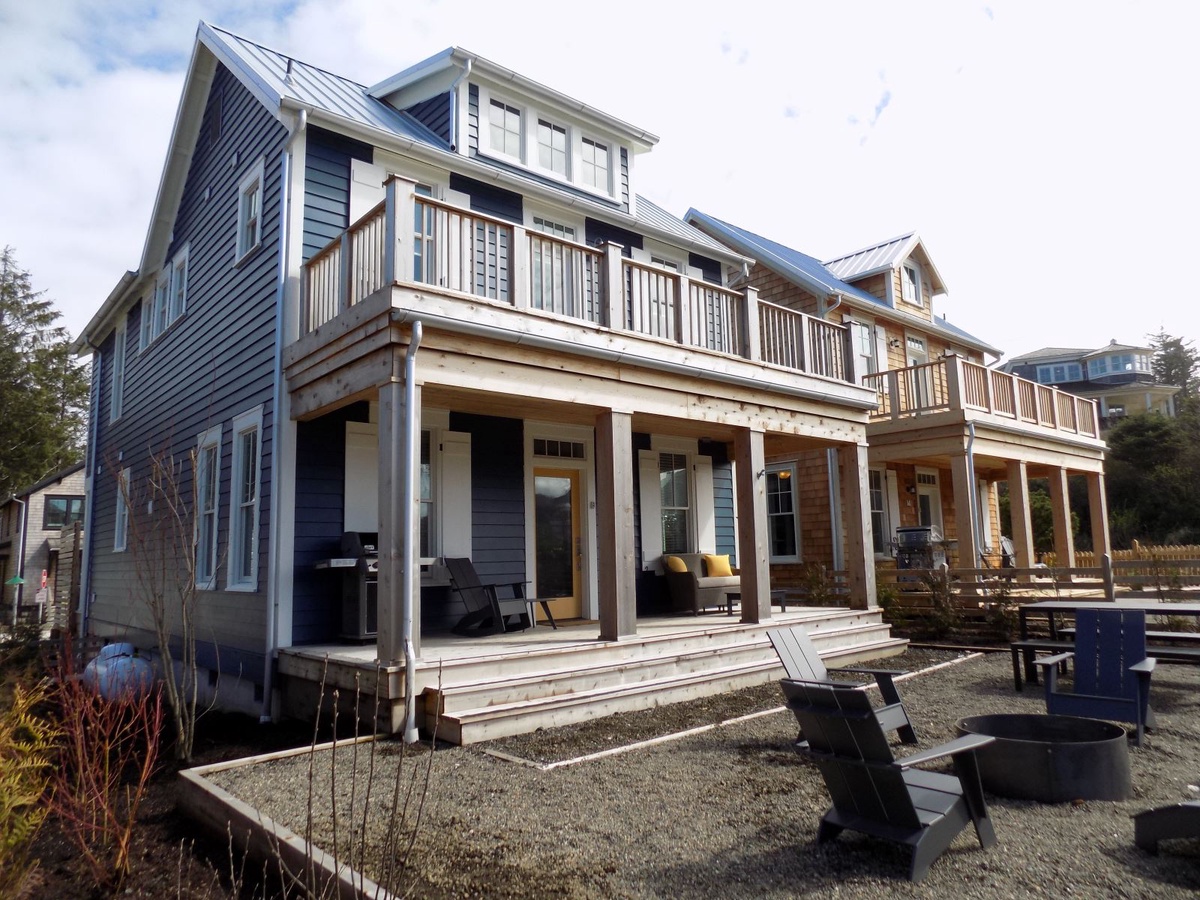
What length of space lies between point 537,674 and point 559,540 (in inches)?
160

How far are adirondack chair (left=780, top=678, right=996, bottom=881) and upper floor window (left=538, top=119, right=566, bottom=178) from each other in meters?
9.78

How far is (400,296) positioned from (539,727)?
3691 millimetres

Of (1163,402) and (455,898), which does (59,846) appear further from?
(1163,402)

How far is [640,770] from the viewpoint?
5.40 m

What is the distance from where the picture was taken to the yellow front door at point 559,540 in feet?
35.3

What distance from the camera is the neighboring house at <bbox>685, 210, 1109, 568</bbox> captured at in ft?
48.3

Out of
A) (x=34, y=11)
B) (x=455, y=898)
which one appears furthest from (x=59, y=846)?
(x=34, y=11)

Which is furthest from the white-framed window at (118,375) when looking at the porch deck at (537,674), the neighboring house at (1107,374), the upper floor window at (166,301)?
the neighboring house at (1107,374)

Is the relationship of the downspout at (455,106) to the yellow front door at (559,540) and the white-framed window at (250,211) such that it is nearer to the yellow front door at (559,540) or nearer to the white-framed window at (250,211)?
the white-framed window at (250,211)

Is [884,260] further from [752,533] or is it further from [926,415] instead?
[752,533]

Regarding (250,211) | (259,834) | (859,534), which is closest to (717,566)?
(859,534)

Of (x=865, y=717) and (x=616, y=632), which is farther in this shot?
(x=616, y=632)

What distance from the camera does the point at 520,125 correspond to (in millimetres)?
11711

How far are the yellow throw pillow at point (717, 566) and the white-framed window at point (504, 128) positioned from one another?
6.48 metres
